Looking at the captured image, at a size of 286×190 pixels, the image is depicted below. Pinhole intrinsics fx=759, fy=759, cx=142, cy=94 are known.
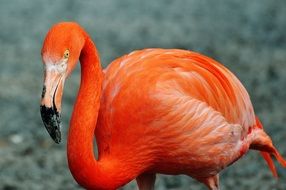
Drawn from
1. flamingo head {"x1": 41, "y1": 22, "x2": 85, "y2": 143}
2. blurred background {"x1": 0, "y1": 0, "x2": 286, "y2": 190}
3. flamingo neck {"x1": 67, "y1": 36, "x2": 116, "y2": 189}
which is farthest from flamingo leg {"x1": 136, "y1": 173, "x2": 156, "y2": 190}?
blurred background {"x1": 0, "y1": 0, "x2": 286, "y2": 190}

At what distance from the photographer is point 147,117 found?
4445 mm

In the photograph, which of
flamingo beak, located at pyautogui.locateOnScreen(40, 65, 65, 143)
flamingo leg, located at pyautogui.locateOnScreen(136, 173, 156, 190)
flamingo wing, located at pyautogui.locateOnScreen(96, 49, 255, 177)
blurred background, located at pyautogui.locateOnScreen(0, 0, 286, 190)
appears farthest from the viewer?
blurred background, located at pyautogui.locateOnScreen(0, 0, 286, 190)

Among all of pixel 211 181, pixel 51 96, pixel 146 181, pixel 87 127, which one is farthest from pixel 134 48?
pixel 51 96

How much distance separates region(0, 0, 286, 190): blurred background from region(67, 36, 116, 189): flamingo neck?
2.35 m

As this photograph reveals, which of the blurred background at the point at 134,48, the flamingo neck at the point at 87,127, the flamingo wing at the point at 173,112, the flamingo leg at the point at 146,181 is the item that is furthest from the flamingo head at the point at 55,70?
the blurred background at the point at 134,48

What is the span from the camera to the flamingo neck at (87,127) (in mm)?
4250

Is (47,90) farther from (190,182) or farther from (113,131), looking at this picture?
(190,182)

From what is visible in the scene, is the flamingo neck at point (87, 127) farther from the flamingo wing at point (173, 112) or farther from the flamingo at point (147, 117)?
the flamingo wing at point (173, 112)

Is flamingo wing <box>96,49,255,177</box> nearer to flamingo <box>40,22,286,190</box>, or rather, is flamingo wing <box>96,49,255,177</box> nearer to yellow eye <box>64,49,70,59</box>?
flamingo <box>40,22,286,190</box>

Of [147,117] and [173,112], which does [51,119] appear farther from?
[173,112]

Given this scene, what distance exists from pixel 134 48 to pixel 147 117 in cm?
625

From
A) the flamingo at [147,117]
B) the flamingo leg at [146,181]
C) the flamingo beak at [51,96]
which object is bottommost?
the flamingo leg at [146,181]

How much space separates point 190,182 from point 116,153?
7.54 ft

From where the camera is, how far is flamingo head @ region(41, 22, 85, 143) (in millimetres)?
3914
